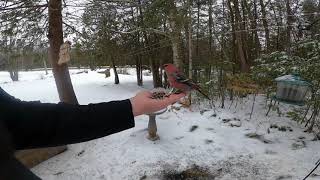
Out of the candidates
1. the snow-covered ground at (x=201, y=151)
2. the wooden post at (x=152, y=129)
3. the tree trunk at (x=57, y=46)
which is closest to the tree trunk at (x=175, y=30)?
the snow-covered ground at (x=201, y=151)

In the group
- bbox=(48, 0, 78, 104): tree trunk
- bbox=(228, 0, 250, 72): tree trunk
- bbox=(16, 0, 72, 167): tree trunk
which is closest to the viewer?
bbox=(16, 0, 72, 167): tree trunk

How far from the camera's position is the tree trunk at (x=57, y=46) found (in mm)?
6746

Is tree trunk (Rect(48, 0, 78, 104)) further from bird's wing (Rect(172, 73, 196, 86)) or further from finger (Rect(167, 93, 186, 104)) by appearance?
finger (Rect(167, 93, 186, 104))

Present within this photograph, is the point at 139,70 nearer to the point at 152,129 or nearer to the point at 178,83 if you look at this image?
the point at 152,129

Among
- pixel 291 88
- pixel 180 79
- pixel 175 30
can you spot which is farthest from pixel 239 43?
pixel 180 79

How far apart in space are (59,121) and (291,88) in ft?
12.6

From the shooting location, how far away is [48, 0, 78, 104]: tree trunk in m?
6.75

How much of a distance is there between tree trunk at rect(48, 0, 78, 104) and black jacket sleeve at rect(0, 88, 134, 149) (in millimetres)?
5983

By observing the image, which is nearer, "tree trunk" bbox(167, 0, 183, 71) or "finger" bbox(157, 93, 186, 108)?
"finger" bbox(157, 93, 186, 108)

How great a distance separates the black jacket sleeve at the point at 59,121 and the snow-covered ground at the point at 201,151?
4456mm

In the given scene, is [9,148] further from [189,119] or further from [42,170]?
[189,119]

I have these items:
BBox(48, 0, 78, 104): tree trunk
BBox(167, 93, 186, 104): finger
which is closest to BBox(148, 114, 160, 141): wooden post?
A: BBox(48, 0, 78, 104): tree trunk

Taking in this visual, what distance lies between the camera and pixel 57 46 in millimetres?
6906

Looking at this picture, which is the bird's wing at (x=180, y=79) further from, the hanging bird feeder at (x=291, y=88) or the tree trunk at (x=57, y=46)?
the tree trunk at (x=57, y=46)
